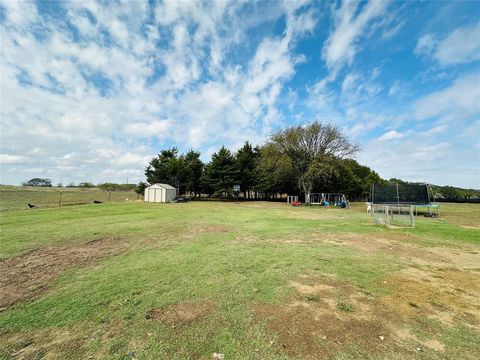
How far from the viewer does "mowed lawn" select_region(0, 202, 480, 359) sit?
2650 mm

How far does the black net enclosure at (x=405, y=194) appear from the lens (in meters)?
17.0

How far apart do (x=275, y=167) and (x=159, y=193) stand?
18.8 m

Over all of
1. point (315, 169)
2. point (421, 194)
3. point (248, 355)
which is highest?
point (315, 169)

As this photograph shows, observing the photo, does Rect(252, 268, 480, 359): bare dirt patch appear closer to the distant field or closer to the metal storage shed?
the distant field

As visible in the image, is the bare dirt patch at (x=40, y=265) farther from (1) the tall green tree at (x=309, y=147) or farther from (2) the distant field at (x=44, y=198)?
(1) the tall green tree at (x=309, y=147)

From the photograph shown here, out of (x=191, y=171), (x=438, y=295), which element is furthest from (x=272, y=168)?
(x=438, y=295)

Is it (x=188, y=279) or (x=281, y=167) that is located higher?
(x=281, y=167)

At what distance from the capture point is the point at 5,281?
453cm

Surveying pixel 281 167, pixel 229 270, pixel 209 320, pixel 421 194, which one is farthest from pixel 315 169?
pixel 209 320

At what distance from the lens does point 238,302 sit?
368 cm

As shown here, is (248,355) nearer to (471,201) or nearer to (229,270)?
(229,270)

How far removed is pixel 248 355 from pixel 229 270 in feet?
8.66

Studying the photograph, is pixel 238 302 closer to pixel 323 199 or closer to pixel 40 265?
pixel 40 265

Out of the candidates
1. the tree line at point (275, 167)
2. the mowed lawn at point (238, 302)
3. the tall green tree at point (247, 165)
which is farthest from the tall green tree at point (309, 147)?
the mowed lawn at point (238, 302)
